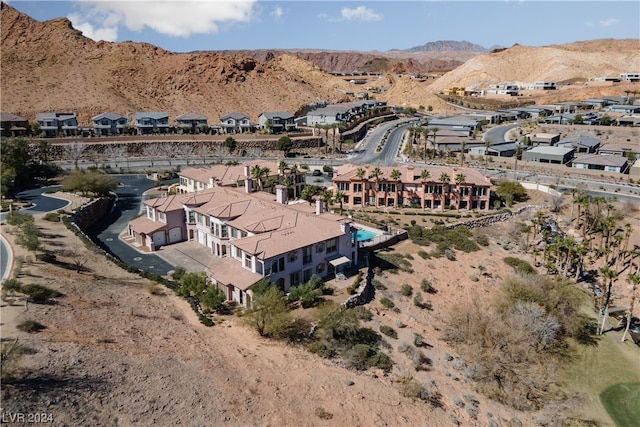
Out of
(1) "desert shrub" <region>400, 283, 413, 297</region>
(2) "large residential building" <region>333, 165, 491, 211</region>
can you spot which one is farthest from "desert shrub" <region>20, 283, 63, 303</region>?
(2) "large residential building" <region>333, 165, 491, 211</region>

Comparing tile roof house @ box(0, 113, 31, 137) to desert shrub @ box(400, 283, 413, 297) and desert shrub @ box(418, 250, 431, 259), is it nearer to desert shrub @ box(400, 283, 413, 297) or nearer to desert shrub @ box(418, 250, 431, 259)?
desert shrub @ box(418, 250, 431, 259)

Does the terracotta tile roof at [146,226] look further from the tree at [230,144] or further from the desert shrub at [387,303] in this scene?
the tree at [230,144]

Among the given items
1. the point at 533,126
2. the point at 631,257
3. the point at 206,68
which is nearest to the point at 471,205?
the point at 631,257

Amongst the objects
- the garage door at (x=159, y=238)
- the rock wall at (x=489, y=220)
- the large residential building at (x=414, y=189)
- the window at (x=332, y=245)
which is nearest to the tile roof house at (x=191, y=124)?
the large residential building at (x=414, y=189)

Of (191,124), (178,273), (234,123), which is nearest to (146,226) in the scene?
(178,273)

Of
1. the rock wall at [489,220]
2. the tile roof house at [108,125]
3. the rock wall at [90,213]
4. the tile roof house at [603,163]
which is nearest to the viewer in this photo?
the rock wall at [90,213]

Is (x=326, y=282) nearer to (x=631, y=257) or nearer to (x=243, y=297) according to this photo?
(x=243, y=297)

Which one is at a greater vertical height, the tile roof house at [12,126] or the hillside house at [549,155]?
the tile roof house at [12,126]
